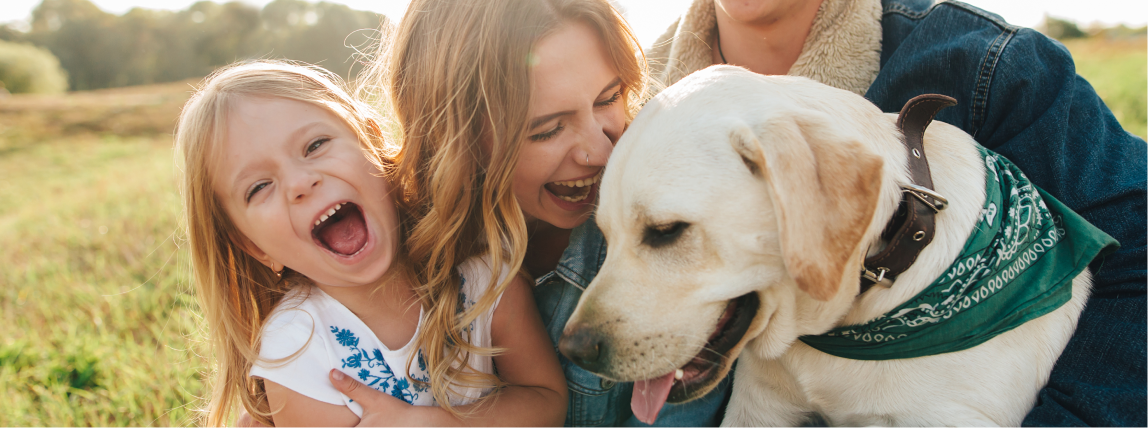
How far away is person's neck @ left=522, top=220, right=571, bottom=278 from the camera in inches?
100

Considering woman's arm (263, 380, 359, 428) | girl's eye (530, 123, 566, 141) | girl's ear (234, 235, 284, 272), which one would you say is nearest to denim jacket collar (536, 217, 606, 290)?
girl's eye (530, 123, 566, 141)

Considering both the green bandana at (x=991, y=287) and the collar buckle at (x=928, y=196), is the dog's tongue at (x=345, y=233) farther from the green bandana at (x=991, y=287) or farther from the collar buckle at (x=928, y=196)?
the collar buckle at (x=928, y=196)

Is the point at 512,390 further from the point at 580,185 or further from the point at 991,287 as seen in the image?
the point at 991,287

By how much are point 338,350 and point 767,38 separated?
7.56ft

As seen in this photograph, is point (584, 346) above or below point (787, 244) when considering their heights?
below

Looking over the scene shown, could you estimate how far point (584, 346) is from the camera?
164 cm

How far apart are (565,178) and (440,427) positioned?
3.01 ft

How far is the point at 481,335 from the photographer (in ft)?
7.00

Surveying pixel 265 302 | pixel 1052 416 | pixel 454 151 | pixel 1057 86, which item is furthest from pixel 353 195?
pixel 1057 86

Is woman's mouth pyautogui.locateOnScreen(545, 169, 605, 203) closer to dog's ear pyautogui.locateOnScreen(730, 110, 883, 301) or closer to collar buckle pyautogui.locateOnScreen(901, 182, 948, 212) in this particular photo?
dog's ear pyautogui.locateOnScreen(730, 110, 883, 301)

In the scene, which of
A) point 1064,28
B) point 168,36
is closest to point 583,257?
point 168,36

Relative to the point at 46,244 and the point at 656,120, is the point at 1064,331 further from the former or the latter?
the point at 46,244

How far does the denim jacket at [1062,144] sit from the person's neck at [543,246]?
1.41 meters

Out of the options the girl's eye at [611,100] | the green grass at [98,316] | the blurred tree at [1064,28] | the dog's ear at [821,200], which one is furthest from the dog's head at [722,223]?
the blurred tree at [1064,28]
